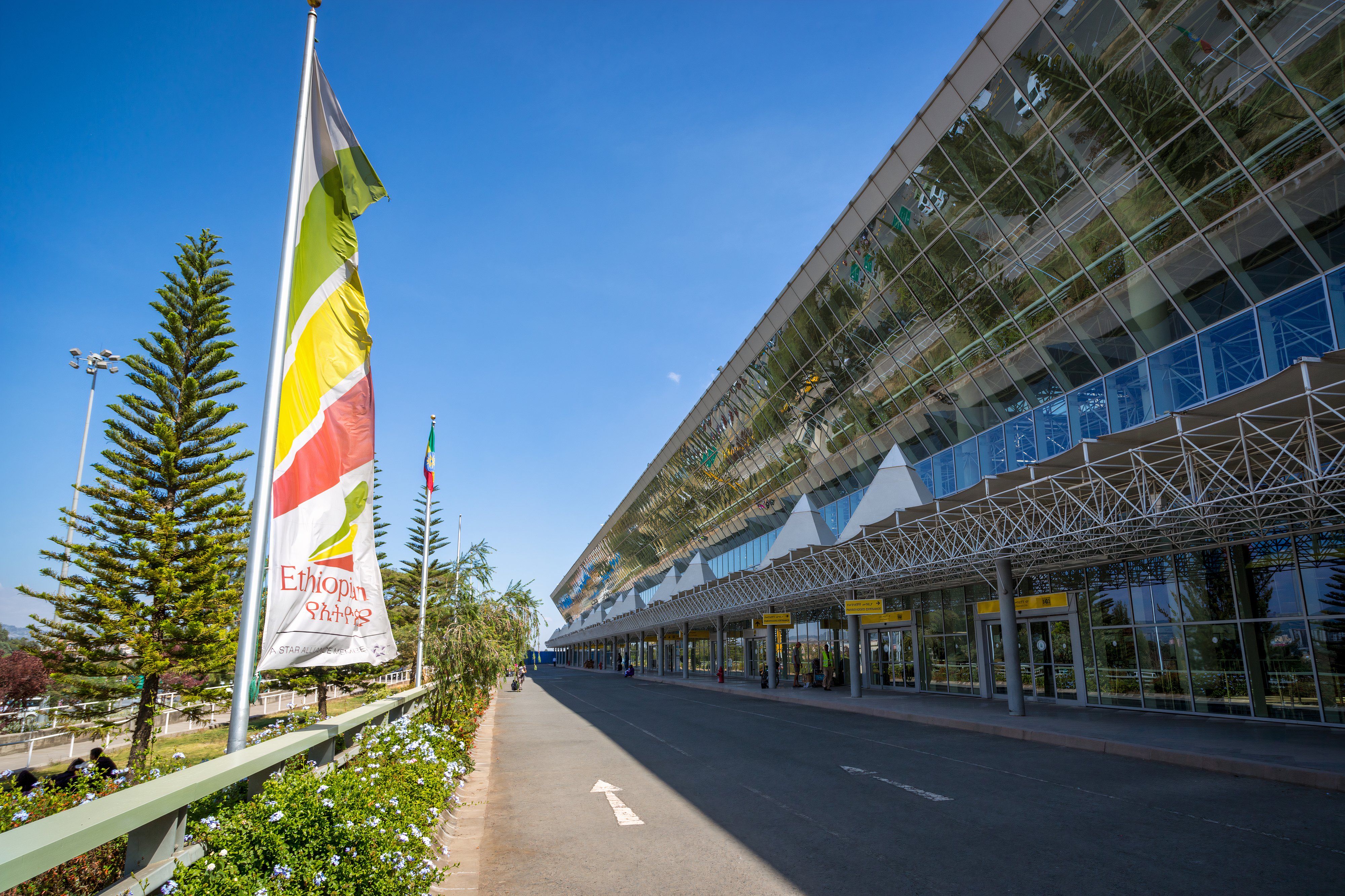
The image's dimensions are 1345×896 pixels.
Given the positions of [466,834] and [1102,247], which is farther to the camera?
[1102,247]

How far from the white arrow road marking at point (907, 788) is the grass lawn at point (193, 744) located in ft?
34.1

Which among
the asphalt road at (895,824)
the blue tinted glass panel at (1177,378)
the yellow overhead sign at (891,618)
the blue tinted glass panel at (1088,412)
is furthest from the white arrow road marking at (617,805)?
the yellow overhead sign at (891,618)

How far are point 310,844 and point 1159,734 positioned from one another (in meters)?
16.5

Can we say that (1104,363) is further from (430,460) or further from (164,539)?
(164,539)

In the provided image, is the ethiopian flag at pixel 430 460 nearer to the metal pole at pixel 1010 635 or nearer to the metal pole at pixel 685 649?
the metal pole at pixel 1010 635

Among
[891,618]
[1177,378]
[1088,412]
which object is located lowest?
[891,618]

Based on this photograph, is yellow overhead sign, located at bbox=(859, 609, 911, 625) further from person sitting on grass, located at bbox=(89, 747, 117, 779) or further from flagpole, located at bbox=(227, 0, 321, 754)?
flagpole, located at bbox=(227, 0, 321, 754)

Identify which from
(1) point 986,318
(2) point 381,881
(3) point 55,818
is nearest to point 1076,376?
(1) point 986,318

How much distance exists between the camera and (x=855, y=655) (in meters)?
28.2

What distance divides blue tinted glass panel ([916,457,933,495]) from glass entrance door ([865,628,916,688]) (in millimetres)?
7519

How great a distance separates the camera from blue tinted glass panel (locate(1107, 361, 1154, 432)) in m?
18.6

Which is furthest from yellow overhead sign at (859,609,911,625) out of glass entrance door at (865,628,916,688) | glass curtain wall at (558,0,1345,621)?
glass curtain wall at (558,0,1345,621)

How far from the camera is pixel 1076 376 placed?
20.6m

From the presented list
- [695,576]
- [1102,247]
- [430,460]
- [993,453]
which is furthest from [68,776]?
[695,576]
